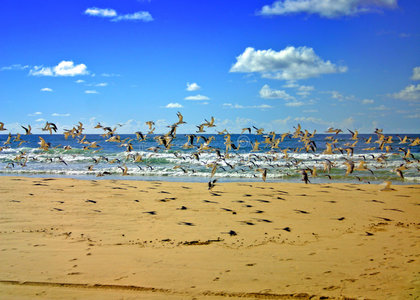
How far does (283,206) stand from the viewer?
10312 millimetres

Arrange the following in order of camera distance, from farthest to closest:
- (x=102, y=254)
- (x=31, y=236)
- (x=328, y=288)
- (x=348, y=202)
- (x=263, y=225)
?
(x=348, y=202) < (x=263, y=225) < (x=31, y=236) < (x=102, y=254) < (x=328, y=288)

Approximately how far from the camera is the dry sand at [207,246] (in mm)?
4953

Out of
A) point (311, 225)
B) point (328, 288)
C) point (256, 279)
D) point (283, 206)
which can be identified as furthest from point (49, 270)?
point (283, 206)

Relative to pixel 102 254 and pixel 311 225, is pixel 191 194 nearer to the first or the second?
pixel 311 225

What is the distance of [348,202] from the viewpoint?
11102 millimetres

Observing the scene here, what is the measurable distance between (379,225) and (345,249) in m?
2.42

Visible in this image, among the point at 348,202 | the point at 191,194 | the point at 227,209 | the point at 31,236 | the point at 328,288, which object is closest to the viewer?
the point at 328,288

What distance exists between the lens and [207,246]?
22.1ft

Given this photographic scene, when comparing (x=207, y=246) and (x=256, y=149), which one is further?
(x=256, y=149)

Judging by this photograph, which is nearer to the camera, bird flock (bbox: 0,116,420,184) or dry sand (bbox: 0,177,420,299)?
dry sand (bbox: 0,177,420,299)

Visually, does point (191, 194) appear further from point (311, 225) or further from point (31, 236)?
point (31, 236)

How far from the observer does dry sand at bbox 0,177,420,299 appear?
16.3ft

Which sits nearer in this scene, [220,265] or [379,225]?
[220,265]

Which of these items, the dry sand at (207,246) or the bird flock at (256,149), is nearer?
the dry sand at (207,246)
